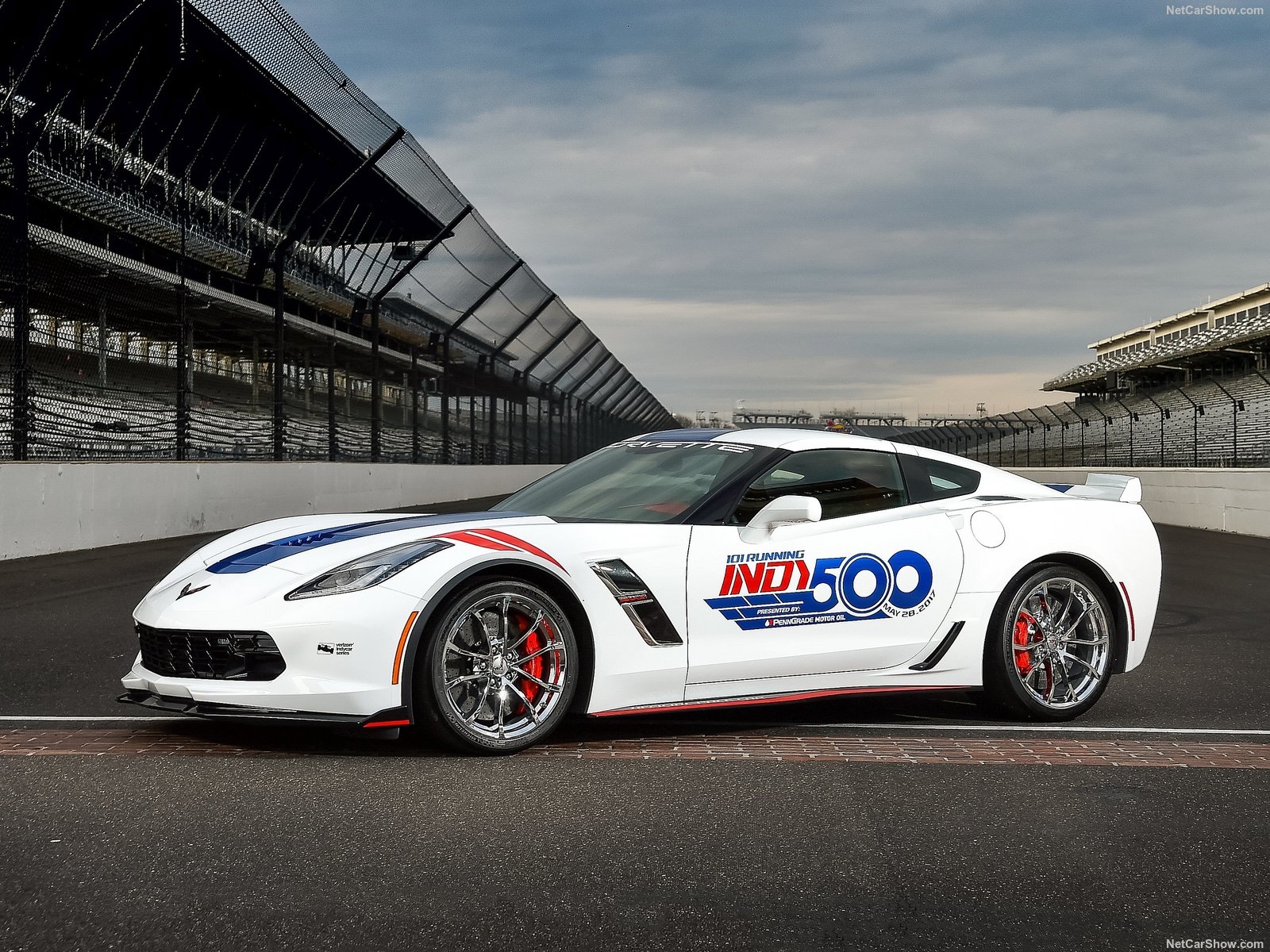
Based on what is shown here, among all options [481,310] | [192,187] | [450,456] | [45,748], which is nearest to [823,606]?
[45,748]

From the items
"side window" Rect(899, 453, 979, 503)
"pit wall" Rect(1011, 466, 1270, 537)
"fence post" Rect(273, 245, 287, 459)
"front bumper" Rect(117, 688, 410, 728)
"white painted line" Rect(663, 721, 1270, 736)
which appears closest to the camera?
"front bumper" Rect(117, 688, 410, 728)

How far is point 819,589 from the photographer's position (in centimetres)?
522

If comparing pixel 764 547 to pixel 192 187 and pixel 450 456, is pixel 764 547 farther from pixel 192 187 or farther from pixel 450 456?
pixel 450 456

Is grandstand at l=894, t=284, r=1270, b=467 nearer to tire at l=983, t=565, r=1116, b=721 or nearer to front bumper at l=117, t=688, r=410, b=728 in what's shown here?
tire at l=983, t=565, r=1116, b=721

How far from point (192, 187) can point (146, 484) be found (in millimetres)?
4012

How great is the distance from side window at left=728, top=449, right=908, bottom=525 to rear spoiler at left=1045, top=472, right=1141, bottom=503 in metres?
0.98

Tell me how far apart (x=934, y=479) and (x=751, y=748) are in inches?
59.7

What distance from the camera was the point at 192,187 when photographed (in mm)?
16359

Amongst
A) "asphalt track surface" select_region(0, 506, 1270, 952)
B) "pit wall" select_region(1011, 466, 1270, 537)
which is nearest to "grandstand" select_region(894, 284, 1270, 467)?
"pit wall" select_region(1011, 466, 1270, 537)

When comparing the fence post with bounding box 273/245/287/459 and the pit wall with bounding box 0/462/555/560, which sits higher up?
the fence post with bounding box 273/245/287/459

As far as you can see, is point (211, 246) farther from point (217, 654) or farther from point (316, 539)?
point (217, 654)

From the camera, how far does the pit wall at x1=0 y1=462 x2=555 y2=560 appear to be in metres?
12.4

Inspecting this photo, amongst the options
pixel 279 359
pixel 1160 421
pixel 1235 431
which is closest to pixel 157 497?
pixel 279 359

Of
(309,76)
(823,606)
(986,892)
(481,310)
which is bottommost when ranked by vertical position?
(986,892)
